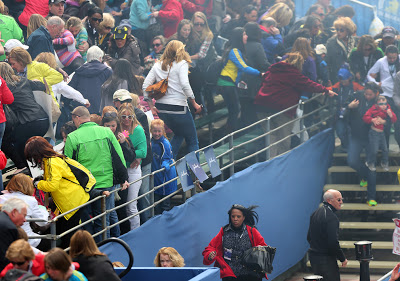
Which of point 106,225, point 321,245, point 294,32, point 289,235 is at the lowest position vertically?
point 289,235

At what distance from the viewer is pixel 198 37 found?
14953 millimetres

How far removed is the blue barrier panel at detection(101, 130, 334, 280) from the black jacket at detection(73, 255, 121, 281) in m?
2.55

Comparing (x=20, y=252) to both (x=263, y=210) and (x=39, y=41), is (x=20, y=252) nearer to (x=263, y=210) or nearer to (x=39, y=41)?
(x=39, y=41)

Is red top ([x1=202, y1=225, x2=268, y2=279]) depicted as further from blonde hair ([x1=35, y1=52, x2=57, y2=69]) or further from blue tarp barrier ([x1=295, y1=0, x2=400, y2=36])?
blue tarp barrier ([x1=295, y1=0, x2=400, y2=36])

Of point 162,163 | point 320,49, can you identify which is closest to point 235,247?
point 162,163

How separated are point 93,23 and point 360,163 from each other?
4774 mm

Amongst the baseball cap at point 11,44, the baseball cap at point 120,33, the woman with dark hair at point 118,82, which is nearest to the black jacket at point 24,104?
the baseball cap at point 11,44

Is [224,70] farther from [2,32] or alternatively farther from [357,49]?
[2,32]

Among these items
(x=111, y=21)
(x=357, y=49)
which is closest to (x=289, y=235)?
(x=357, y=49)

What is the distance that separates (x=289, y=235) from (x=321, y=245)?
9.07 feet

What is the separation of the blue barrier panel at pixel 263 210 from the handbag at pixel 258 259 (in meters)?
0.90

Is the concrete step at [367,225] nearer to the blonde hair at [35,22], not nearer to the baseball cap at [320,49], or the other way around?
the baseball cap at [320,49]

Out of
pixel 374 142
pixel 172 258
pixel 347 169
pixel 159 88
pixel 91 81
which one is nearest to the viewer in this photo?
Answer: pixel 172 258

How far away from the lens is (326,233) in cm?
1194
